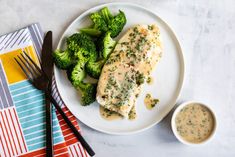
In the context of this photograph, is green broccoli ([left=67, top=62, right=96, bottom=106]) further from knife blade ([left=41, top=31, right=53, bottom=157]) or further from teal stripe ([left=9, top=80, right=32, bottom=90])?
teal stripe ([left=9, top=80, right=32, bottom=90])

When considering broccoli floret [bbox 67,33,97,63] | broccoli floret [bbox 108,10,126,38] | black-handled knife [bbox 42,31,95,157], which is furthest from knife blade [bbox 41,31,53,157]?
broccoli floret [bbox 108,10,126,38]

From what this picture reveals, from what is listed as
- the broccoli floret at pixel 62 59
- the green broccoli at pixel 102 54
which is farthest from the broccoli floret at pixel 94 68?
the broccoli floret at pixel 62 59

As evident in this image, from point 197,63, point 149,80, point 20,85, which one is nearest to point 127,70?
point 149,80

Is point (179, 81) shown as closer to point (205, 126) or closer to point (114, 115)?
point (205, 126)

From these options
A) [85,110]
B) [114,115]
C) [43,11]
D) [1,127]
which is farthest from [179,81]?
[1,127]

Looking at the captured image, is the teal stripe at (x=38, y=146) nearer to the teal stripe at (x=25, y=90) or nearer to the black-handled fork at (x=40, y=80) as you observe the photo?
the black-handled fork at (x=40, y=80)

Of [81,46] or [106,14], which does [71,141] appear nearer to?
[81,46]
